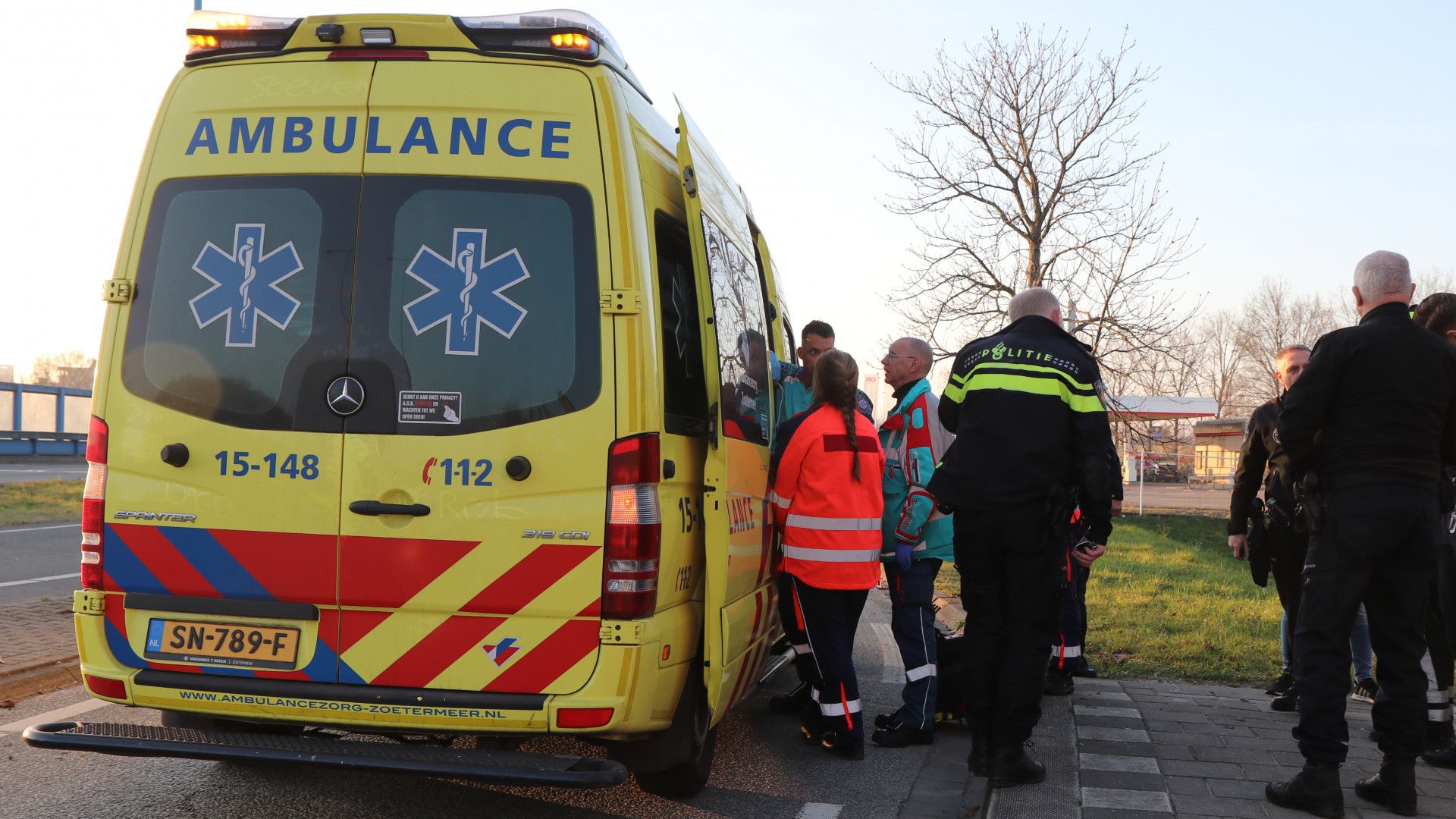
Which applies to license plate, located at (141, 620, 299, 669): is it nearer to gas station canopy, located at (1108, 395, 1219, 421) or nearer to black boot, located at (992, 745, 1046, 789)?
black boot, located at (992, 745, 1046, 789)

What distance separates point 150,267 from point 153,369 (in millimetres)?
330

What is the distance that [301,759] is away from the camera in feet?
11.2

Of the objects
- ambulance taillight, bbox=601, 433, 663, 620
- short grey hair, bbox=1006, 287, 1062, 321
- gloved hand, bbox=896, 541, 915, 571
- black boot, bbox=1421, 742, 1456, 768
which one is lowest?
black boot, bbox=1421, 742, 1456, 768

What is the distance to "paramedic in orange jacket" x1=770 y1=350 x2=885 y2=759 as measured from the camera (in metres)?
5.10

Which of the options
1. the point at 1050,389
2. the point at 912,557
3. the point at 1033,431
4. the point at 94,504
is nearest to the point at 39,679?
the point at 94,504

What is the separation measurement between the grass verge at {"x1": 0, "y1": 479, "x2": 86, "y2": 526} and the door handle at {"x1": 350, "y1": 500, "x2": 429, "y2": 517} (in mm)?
11737

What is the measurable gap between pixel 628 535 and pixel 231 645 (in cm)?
128

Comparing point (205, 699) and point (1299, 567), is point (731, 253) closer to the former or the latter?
point (205, 699)

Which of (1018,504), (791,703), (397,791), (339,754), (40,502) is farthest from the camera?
(40,502)

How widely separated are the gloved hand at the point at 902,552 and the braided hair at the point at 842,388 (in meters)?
0.57

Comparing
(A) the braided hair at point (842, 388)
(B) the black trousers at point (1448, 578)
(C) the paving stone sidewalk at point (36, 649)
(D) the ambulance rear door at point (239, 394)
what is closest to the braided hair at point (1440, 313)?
(B) the black trousers at point (1448, 578)

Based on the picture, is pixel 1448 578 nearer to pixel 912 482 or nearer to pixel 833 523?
pixel 912 482

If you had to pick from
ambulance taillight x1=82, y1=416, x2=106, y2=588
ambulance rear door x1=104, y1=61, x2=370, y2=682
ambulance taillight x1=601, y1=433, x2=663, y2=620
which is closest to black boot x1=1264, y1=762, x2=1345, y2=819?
ambulance taillight x1=601, y1=433, x2=663, y2=620

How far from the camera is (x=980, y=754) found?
4918 mm
